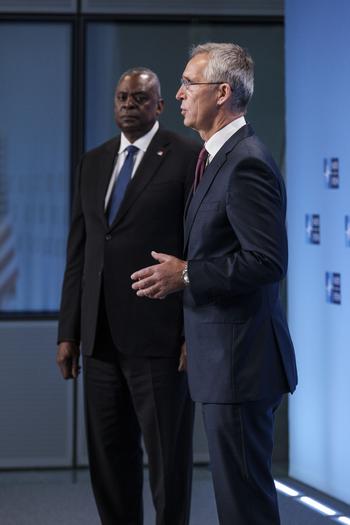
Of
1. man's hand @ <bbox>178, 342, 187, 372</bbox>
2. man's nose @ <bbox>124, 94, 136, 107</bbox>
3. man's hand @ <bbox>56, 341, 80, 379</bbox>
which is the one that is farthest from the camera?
man's hand @ <bbox>56, 341, 80, 379</bbox>

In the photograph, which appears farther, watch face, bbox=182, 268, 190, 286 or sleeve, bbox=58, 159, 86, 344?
sleeve, bbox=58, 159, 86, 344

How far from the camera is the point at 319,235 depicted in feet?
15.5

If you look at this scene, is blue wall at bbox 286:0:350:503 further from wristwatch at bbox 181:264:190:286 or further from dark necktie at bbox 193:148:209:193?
wristwatch at bbox 181:264:190:286

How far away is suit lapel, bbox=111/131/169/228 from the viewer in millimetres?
3465

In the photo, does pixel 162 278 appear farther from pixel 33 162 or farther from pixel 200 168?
pixel 33 162

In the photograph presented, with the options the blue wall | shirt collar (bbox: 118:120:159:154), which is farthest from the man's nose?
the blue wall

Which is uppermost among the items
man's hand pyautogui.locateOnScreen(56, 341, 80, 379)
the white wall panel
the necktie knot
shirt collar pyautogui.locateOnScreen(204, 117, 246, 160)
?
the necktie knot

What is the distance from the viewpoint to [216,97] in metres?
2.70

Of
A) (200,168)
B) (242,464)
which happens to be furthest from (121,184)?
(242,464)

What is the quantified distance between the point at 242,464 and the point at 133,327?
939mm

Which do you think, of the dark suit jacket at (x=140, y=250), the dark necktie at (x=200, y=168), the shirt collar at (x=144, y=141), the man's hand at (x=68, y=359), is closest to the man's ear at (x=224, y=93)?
the dark necktie at (x=200, y=168)

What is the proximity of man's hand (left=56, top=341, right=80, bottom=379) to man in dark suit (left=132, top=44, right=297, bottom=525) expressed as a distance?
1.01m

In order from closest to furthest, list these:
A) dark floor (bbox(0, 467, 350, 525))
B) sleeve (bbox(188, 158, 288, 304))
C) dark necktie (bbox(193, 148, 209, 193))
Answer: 1. sleeve (bbox(188, 158, 288, 304))
2. dark necktie (bbox(193, 148, 209, 193))
3. dark floor (bbox(0, 467, 350, 525))

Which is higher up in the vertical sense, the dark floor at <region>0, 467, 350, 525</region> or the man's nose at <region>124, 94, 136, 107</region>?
the man's nose at <region>124, 94, 136, 107</region>
